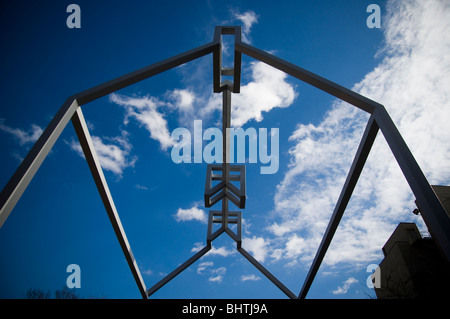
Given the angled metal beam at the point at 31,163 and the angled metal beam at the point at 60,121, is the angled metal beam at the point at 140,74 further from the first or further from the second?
the angled metal beam at the point at 31,163

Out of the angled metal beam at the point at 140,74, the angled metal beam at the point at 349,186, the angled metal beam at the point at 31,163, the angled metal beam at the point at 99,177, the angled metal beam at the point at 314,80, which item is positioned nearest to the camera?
the angled metal beam at the point at 31,163

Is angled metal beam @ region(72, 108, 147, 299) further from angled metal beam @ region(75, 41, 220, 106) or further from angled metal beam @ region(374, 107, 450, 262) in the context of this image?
angled metal beam @ region(374, 107, 450, 262)

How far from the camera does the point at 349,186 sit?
6.75 m

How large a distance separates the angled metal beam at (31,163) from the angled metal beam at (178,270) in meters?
11.4

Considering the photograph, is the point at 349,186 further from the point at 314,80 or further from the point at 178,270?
the point at 178,270

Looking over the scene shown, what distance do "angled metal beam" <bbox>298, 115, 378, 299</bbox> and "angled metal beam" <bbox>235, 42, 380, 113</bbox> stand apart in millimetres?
350

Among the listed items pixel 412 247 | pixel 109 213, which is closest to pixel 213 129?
pixel 109 213

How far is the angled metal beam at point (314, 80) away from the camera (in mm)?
5127

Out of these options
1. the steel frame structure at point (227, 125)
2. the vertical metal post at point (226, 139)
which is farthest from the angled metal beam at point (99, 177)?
the vertical metal post at point (226, 139)

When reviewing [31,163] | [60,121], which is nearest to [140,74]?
[60,121]

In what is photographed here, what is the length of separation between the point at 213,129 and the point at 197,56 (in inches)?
190

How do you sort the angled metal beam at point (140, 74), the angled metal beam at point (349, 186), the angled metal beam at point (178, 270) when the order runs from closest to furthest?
the angled metal beam at point (140, 74) → the angled metal beam at point (349, 186) → the angled metal beam at point (178, 270)

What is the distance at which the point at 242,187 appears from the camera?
12539 mm

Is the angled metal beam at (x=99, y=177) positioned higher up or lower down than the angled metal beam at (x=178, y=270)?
lower down
